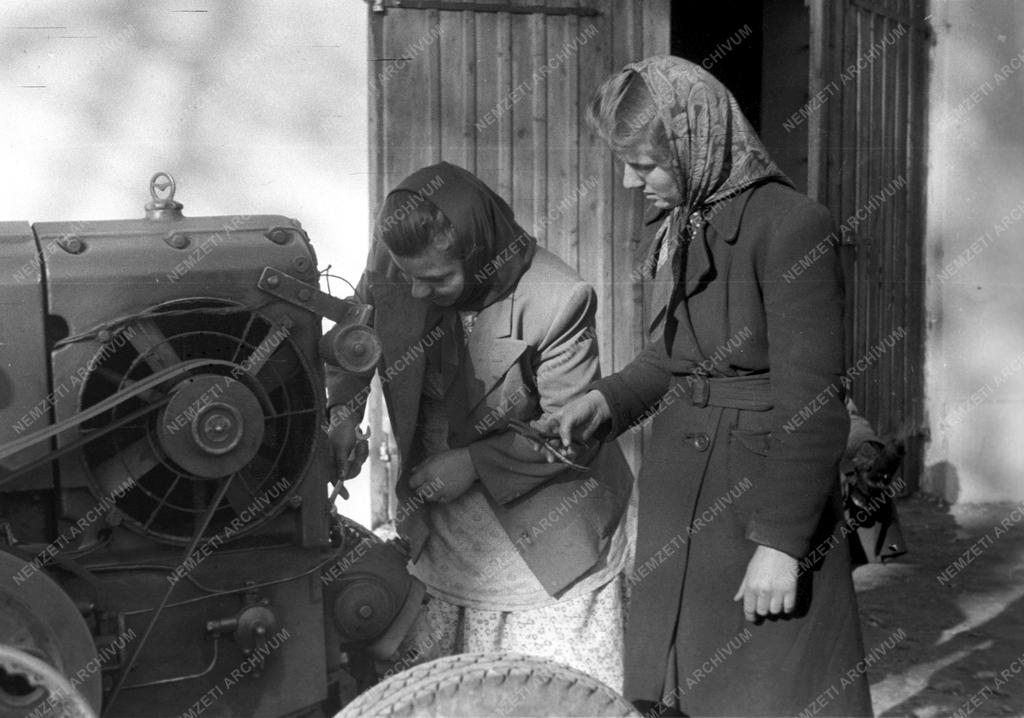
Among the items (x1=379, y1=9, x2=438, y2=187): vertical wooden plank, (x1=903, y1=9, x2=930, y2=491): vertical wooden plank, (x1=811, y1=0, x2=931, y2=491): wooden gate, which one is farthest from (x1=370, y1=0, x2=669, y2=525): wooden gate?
(x1=903, y1=9, x2=930, y2=491): vertical wooden plank

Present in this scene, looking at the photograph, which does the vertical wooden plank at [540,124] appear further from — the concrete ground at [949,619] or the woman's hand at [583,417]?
the woman's hand at [583,417]

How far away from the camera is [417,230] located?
2.74 m

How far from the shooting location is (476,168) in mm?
5285

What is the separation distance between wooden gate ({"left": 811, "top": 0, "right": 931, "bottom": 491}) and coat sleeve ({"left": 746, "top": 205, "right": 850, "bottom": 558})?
4.25m

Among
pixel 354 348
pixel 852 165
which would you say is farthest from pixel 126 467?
pixel 852 165

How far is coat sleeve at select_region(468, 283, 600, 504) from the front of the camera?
2.74 meters

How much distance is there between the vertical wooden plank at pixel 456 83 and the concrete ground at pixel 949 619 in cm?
253

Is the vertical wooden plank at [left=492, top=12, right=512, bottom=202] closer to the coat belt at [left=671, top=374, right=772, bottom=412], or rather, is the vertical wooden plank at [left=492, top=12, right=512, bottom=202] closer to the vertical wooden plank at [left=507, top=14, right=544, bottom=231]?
the vertical wooden plank at [left=507, top=14, right=544, bottom=231]

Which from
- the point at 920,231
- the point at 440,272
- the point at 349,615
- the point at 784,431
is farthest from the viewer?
the point at 920,231

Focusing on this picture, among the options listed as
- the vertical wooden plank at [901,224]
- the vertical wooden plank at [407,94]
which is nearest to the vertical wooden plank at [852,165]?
the vertical wooden plank at [901,224]

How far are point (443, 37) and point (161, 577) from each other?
3.40 metres

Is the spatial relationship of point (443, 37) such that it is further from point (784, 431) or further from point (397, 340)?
point (784, 431)

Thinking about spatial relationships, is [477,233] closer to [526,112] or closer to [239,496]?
[239,496]

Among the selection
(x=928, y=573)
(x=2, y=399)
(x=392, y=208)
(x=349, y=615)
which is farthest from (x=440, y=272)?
(x=928, y=573)
